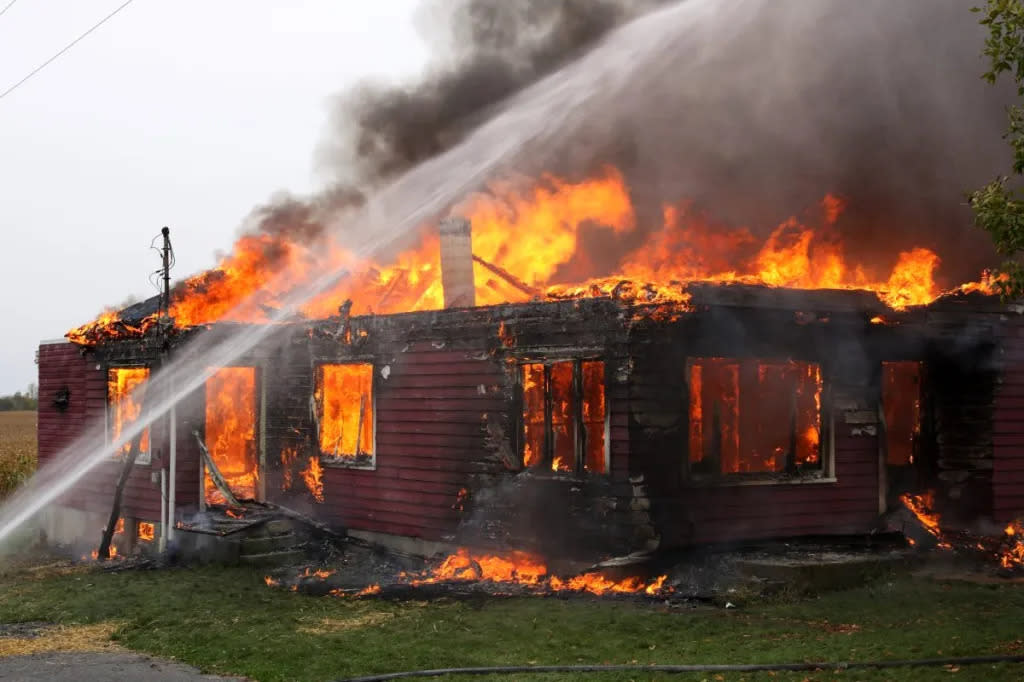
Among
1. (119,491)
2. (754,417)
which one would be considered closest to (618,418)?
(754,417)

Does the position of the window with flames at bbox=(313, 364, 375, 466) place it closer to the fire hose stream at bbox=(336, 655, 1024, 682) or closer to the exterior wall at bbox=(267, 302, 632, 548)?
the exterior wall at bbox=(267, 302, 632, 548)

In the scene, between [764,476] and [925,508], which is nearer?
[764,476]

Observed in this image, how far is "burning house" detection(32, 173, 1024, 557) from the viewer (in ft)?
42.4

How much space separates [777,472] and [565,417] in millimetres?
2963

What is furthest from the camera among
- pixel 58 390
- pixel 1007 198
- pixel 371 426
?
pixel 58 390

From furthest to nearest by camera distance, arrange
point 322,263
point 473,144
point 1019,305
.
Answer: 1. point 322,263
2. point 473,144
3. point 1019,305

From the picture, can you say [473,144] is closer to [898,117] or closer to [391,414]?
[391,414]

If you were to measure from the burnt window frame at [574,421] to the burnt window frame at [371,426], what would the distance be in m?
2.94

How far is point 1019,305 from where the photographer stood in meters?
15.0

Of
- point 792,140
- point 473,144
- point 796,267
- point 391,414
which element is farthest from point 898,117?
point 391,414

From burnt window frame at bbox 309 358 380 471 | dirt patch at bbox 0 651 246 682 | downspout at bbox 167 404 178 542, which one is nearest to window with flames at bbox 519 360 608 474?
burnt window frame at bbox 309 358 380 471

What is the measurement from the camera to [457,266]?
1578 cm

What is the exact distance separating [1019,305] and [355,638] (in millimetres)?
10462

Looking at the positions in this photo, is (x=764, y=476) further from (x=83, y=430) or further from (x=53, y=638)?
(x=83, y=430)
